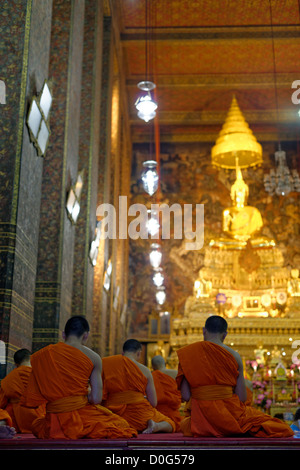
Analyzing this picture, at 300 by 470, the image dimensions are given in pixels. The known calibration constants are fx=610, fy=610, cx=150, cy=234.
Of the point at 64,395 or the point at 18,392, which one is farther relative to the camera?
the point at 18,392

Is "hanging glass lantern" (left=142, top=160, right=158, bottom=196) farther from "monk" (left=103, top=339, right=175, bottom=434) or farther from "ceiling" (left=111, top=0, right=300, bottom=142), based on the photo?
"ceiling" (left=111, top=0, right=300, bottom=142)

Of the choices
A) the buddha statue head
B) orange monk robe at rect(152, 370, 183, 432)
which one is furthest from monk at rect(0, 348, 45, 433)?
the buddha statue head

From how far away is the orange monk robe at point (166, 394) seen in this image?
261 inches

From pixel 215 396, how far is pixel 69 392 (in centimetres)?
109

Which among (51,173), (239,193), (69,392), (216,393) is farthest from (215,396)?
(239,193)

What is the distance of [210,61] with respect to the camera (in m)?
15.3

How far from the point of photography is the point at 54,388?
3967mm

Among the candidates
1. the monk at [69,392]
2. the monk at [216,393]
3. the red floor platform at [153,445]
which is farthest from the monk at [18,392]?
the red floor platform at [153,445]

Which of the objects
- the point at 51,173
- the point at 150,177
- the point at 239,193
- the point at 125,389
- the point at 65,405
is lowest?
the point at 65,405

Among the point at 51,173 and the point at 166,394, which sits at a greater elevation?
the point at 51,173

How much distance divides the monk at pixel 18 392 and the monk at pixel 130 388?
25.1 inches

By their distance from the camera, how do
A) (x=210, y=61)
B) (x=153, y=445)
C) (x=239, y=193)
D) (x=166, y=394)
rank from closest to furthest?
(x=153, y=445) < (x=166, y=394) < (x=210, y=61) < (x=239, y=193)

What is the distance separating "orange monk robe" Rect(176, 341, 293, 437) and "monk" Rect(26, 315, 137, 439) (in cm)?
59

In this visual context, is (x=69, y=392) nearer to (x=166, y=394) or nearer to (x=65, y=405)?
(x=65, y=405)
